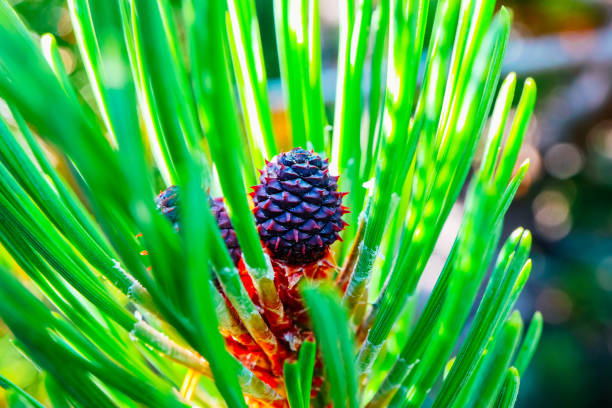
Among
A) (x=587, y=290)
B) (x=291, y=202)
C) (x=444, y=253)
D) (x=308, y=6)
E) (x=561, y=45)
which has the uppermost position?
(x=561, y=45)

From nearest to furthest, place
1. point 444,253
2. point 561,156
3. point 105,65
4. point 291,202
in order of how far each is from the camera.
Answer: point 105,65
point 291,202
point 444,253
point 561,156

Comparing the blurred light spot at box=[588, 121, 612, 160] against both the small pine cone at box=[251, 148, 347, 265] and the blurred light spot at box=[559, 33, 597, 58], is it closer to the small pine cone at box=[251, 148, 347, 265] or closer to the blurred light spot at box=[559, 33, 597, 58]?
the blurred light spot at box=[559, 33, 597, 58]

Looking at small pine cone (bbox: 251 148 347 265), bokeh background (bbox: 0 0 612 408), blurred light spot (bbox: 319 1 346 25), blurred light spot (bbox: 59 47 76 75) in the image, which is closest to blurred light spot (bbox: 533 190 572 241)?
bokeh background (bbox: 0 0 612 408)

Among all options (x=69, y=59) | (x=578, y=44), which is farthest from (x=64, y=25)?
(x=578, y=44)

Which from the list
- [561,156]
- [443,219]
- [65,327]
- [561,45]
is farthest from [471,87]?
[561,156]

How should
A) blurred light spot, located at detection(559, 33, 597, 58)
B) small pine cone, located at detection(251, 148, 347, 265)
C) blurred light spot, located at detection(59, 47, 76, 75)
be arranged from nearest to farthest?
small pine cone, located at detection(251, 148, 347, 265) → blurred light spot, located at detection(59, 47, 76, 75) → blurred light spot, located at detection(559, 33, 597, 58)

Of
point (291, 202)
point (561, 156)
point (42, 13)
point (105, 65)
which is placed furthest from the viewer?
point (561, 156)

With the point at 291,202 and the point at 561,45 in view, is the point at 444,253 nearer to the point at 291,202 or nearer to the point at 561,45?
the point at 561,45
